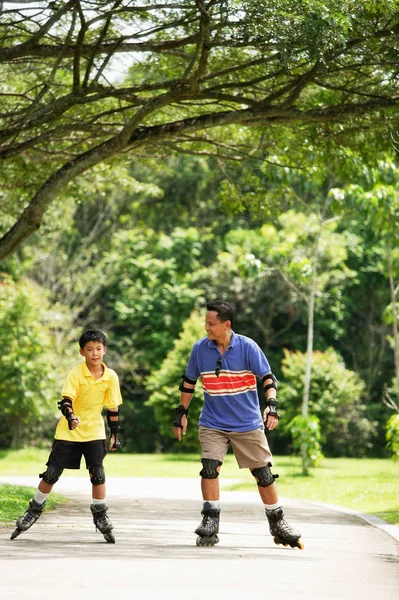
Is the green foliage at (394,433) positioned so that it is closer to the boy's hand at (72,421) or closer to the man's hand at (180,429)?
the man's hand at (180,429)

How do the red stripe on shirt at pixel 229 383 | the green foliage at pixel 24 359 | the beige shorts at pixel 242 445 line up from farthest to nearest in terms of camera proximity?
the green foliage at pixel 24 359 → the beige shorts at pixel 242 445 → the red stripe on shirt at pixel 229 383

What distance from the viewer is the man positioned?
9102mm

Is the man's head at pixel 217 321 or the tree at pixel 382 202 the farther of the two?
the tree at pixel 382 202

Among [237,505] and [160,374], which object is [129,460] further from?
[237,505]

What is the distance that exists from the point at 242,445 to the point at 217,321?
103 centimetres

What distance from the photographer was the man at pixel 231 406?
910 cm

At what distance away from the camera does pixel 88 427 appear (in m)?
9.29

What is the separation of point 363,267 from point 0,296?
48.5 feet

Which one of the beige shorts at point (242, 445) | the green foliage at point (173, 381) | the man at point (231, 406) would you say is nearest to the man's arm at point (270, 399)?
the man at point (231, 406)

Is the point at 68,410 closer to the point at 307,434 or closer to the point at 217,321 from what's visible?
the point at 217,321

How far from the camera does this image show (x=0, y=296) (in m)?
34.7

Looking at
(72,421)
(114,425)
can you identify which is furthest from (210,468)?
(72,421)

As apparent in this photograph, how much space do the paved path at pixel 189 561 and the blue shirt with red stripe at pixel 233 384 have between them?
3.25 ft

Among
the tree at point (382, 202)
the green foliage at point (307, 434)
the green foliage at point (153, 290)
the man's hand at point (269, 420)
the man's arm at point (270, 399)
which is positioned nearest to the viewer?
the man's hand at point (269, 420)
